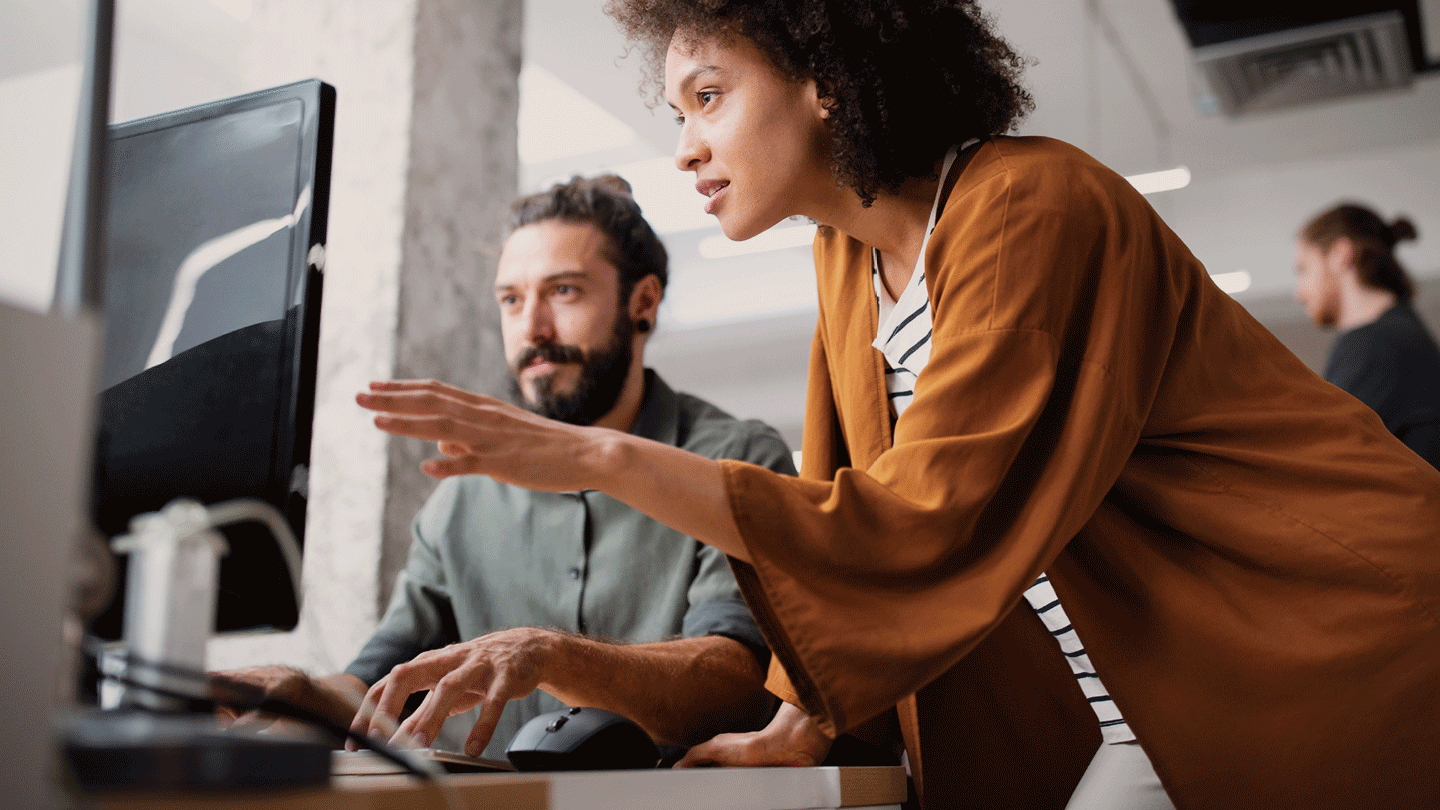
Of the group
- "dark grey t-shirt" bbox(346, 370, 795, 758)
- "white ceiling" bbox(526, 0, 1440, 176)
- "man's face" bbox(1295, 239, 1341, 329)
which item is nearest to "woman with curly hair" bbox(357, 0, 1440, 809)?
A: "dark grey t-shirt" bbox(346, 370, 795, 758)

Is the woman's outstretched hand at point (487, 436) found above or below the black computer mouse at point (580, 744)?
above

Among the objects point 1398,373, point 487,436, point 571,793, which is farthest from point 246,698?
point 1398,373

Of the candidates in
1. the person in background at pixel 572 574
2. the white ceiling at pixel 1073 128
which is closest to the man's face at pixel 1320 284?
the white ceiling at pixel 1073 128

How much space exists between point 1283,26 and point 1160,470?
113 inches

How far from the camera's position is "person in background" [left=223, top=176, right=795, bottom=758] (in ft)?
3.29

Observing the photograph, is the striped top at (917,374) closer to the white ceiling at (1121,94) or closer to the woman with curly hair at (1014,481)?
the woman with curly hair at (1014,481)

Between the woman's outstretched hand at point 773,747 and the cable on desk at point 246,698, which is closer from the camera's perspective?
the cable on desk at point 246,698

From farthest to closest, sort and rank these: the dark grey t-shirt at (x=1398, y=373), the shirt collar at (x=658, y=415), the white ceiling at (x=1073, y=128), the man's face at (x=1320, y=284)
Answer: the white ceiling at (x=1073, y=128) → the man's face at (x=1320, y=284) → the dark grey t-shirt at (x=1398, y=373) → the shirt collar at (x=658, y=415)

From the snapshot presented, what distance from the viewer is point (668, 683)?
113 centimetres

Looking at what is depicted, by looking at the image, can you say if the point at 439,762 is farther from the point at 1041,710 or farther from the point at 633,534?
the point at 633,534

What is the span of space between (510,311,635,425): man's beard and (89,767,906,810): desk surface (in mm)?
938

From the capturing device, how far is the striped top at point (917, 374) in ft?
3.46

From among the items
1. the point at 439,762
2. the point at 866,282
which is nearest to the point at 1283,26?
the point at 866,282

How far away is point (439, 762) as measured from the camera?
0.65 m
